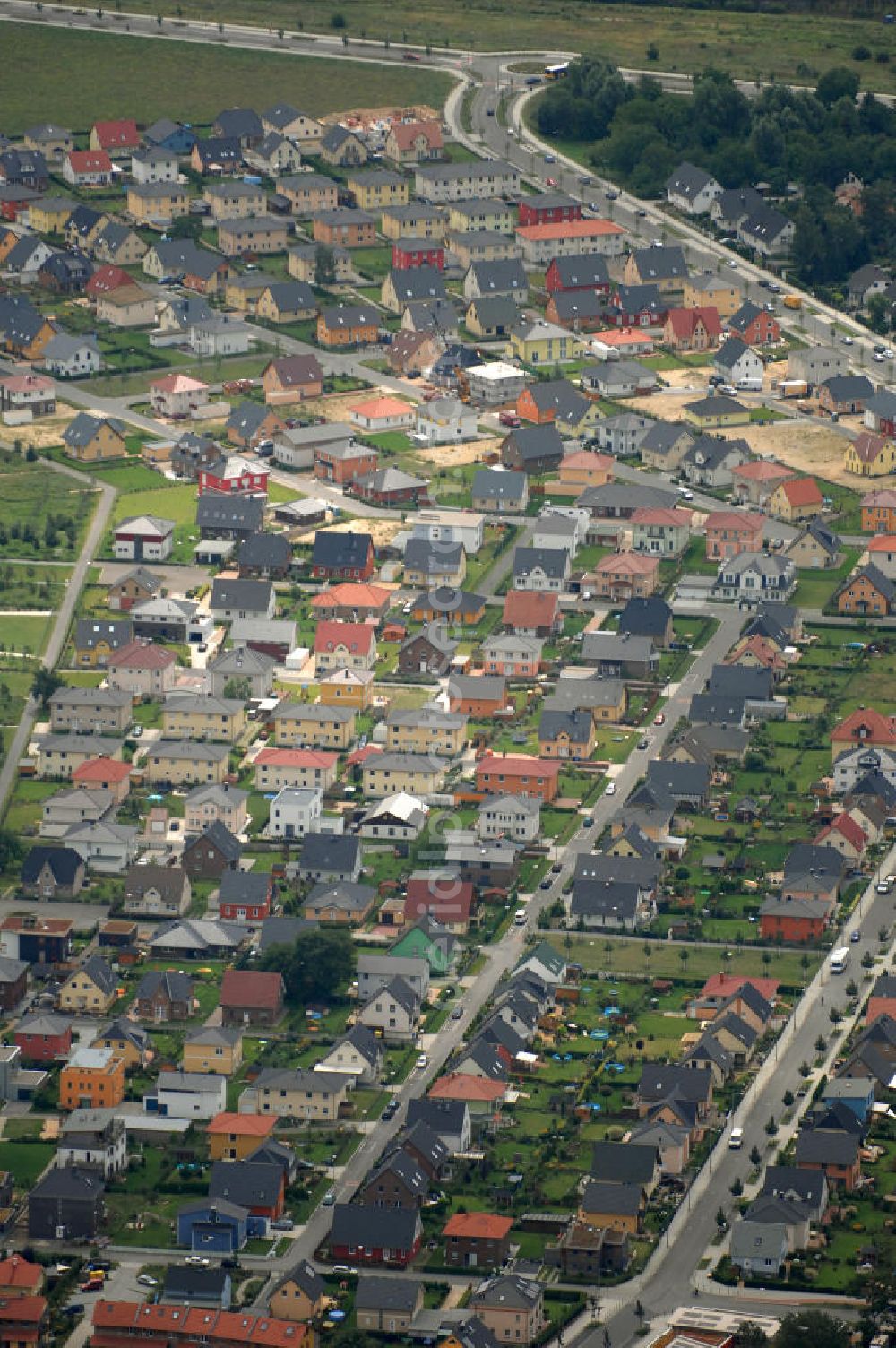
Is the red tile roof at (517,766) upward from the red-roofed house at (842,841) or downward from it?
downward

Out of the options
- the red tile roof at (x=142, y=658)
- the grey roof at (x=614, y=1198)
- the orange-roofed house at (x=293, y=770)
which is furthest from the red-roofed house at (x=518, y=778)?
the grey roof at (x=614, y=1198)

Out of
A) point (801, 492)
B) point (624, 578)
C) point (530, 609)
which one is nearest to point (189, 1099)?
point (530, 609)

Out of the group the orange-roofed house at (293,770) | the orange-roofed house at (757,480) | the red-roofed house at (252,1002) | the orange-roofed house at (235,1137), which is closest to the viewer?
the orange-roofed house at (235,1137)

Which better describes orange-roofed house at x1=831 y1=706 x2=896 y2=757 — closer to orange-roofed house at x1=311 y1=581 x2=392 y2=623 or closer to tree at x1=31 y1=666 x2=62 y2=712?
orange-roofed house at x1=311 y1=581 x2=392 y2=623

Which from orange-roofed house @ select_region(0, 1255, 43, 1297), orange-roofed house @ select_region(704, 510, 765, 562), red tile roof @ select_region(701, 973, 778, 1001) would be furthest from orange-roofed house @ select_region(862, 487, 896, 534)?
orange-roofed house @ select_region(0, 1255, 43, 1297)

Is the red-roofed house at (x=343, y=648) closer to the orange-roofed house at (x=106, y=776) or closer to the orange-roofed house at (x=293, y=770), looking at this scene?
the orange-roofed house at (x=293, y=770)
